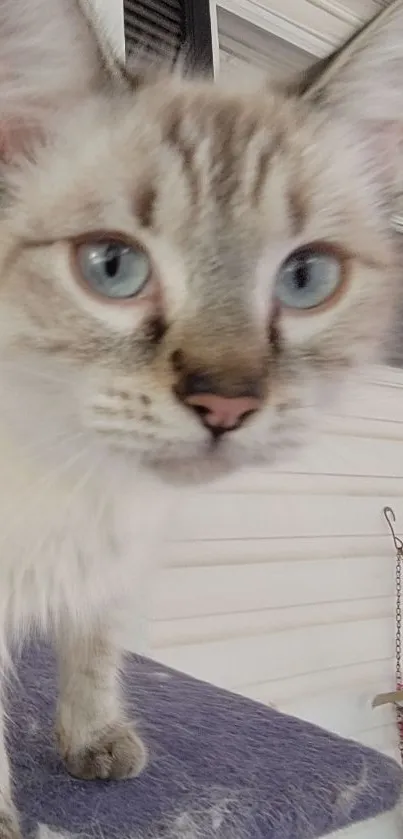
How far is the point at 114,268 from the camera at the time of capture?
502 millimetres

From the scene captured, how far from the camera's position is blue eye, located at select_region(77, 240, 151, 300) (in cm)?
50

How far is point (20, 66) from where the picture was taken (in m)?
0.53

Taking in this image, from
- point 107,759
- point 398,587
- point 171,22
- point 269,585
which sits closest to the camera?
point 107,759

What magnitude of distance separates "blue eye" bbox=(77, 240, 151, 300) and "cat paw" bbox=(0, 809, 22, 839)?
0.37m

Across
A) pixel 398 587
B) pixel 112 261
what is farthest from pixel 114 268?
pixel 398 587

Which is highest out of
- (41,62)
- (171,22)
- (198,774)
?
(171,22)

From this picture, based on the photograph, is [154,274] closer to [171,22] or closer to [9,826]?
[9,826]

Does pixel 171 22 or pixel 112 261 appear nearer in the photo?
pixel 112 261

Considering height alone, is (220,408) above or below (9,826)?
above

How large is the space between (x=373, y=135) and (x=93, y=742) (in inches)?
21.8

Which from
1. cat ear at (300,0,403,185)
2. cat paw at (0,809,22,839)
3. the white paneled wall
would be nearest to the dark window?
the white paneled wall

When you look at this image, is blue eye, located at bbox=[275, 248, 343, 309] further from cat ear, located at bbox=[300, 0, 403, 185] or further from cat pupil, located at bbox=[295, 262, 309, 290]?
cat ear, located at bbox=[300, 0, 403, 185]

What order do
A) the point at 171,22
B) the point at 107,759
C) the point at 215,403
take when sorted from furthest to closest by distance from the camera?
the point at 171,22 < the point at 107,759 < the point at 215,403

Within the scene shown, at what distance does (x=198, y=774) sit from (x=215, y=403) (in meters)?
0.44
